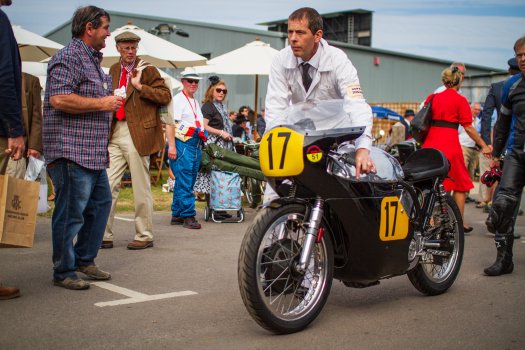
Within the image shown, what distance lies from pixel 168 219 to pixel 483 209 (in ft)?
18.2

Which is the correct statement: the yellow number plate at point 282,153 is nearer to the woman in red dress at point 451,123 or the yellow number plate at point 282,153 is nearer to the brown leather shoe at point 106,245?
the brown leather shoe at point 106,245

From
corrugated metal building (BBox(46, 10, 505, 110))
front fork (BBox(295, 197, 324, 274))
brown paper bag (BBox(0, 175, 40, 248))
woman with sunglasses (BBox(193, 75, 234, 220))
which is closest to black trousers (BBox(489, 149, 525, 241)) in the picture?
front fork (BBox(295, 197, 324, 274))

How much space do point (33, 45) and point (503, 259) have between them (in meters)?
9.89

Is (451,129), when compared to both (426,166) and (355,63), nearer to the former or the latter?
(426,166)

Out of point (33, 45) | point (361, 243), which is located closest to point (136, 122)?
point (361, 243)

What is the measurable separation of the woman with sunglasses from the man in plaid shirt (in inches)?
196

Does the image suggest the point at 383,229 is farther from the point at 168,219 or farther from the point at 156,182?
the point at 156,182

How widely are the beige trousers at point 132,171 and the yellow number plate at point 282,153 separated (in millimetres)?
3281

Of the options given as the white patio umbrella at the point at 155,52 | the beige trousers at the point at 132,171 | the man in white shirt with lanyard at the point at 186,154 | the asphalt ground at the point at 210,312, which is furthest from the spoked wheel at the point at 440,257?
the white patio umbrella at the point at 155,52

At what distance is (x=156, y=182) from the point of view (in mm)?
16094

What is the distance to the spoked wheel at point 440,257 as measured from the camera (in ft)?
19.2

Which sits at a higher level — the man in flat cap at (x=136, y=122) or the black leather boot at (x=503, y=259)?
the man in flat cap at (x=136, y=122)

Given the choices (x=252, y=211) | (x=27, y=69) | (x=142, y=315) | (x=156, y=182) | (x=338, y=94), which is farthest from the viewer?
(x=27, y=69)

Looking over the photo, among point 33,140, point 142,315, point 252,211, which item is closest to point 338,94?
point 142,315
